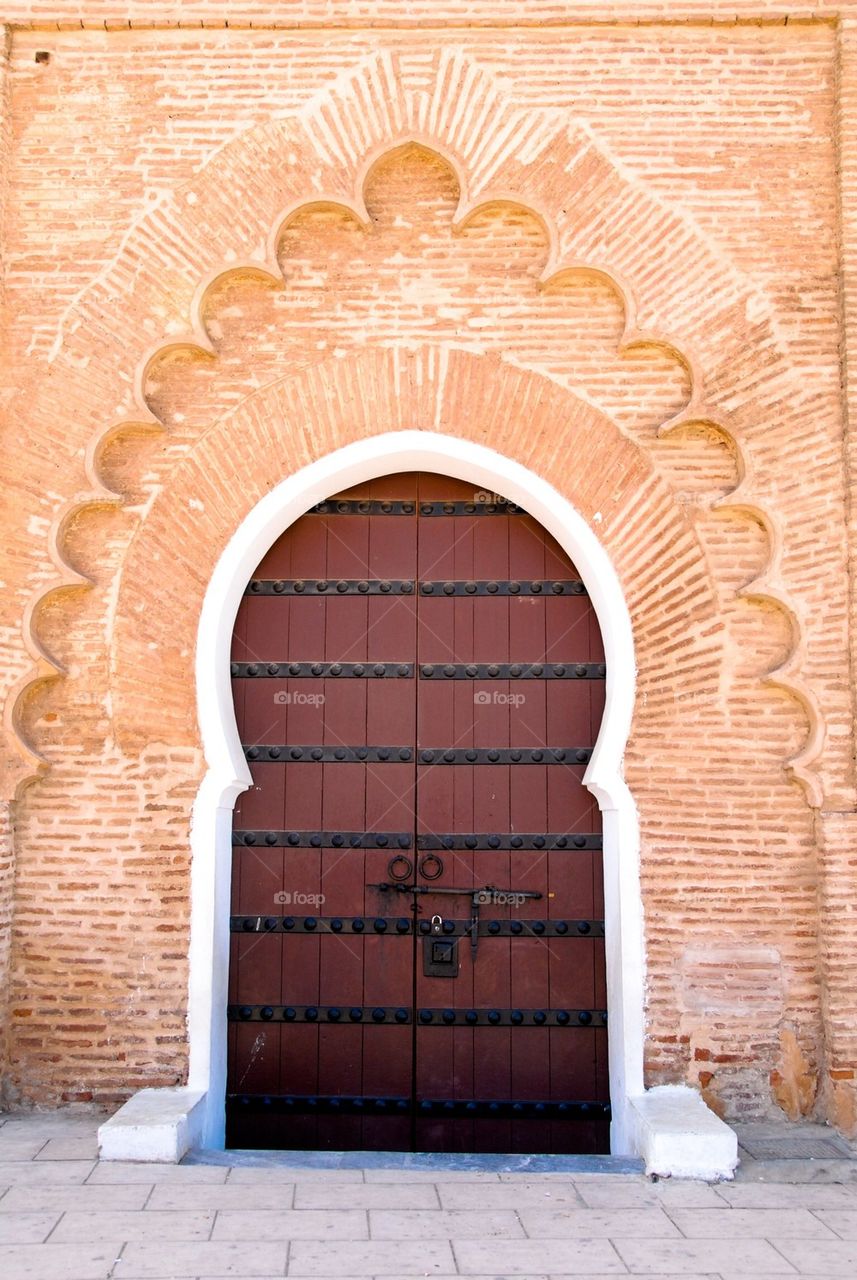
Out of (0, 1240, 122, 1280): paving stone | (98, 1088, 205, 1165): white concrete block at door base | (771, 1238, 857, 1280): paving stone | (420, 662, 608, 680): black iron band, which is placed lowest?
(771, 1238, 857, 1280): paving stone

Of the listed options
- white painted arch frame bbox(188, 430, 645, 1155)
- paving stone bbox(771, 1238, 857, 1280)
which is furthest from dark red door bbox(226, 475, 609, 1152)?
paving stone bbox(771, 1238, 857, 1280)

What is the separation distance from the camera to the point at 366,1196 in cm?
382

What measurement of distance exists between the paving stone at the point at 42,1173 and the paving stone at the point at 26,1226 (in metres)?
0.26

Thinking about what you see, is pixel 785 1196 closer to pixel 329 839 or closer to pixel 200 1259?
pixel 200 1259

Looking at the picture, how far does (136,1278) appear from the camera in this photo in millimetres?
3193

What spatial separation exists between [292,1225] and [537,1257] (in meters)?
0.80

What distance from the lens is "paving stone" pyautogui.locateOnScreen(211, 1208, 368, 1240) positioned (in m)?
3.50

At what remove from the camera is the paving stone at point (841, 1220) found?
362 cm

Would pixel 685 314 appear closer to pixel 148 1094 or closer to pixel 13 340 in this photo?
pixel 13 340

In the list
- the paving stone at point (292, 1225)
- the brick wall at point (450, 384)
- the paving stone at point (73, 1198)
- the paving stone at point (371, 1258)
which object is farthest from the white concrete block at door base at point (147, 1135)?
the paving stone at point (371, 1258)

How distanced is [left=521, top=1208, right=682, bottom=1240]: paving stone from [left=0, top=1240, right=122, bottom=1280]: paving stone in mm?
1326

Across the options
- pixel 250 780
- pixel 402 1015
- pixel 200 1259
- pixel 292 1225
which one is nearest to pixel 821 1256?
pixel 292 1225

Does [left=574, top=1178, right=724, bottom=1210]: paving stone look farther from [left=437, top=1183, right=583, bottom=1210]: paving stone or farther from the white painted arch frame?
the white painted arch frame

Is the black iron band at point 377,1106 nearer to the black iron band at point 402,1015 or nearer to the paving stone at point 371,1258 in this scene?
the black iron band at point 402,1015
